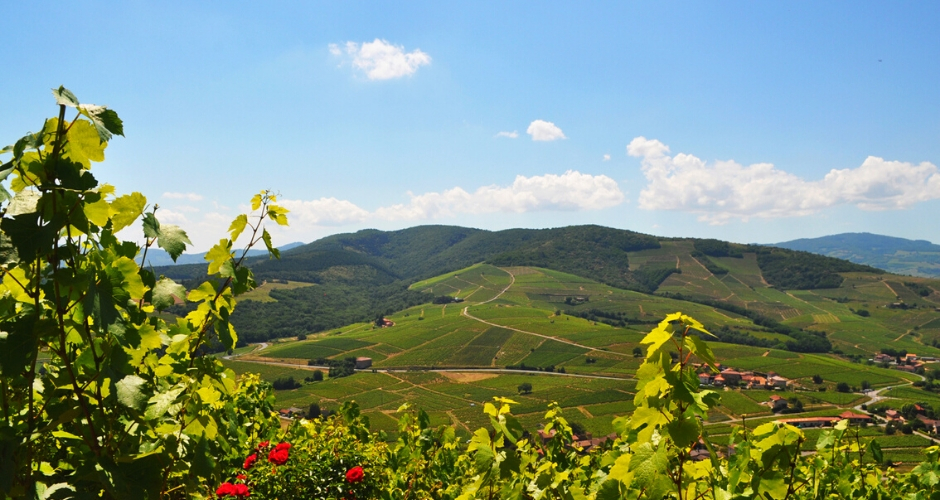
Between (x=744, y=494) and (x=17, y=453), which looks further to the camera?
(x=744, y=494)

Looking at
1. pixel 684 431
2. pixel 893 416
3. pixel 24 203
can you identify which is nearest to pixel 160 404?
pixel 24 203

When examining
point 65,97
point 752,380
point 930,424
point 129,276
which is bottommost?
point 930,424

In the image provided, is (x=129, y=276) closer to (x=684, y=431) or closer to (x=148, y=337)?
(x=148, y=337)

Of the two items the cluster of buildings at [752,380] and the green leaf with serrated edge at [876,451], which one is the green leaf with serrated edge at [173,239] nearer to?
the green leaf with serrated edge at [876,451]

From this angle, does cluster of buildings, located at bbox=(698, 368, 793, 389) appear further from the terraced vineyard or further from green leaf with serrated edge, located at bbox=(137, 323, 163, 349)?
green leaf with serrated edge, located at bbox=(137, 323, 163, 349)

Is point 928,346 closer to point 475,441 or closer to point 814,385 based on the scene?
point 814,385

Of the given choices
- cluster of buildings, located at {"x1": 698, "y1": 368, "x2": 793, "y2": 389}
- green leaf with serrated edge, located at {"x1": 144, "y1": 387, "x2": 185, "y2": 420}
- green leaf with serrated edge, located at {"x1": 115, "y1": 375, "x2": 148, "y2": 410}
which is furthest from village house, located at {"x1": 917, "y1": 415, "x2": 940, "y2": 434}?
green leaf with serrated edge, located at {"x1": 115, "y1": 375, "x2": 148, "y2": 410}

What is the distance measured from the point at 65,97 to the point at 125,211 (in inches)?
29.7

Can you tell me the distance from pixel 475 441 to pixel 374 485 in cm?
251

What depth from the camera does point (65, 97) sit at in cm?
148

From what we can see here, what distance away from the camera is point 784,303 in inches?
5965

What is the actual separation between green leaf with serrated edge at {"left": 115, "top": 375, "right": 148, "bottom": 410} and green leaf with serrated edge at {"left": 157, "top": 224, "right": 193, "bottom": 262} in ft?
1.89

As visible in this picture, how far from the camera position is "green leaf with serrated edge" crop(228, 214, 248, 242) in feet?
9.16

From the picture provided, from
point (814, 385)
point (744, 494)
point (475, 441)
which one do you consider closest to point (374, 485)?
point (475, 441)
